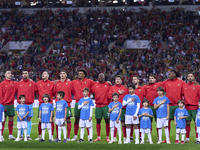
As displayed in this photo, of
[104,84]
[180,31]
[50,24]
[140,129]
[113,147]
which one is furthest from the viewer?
[50,24]

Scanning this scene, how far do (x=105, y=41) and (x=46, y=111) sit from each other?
80.2 ft

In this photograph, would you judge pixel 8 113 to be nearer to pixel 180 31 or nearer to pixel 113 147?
pixel 113 147

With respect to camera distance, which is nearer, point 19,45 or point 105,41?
point 105,41

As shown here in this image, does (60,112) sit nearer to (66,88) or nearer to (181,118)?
(66,88)

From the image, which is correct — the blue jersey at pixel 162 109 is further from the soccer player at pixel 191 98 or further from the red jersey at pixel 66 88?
the red jersey at pixel 66 88

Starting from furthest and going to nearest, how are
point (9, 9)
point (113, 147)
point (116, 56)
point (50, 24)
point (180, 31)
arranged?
point (9, 9), point (50, 24), point (180, 31), point (116, 56), point (113, 147)

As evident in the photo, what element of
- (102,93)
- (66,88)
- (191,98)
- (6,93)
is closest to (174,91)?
(191,98)

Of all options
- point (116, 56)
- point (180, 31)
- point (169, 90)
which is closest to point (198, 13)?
point (180, 31)

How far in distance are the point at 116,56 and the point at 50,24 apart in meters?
9.94

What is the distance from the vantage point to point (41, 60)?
1303 inches

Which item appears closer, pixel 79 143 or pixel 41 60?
pixel 79 143

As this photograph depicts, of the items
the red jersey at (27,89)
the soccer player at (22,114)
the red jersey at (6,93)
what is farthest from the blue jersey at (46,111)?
the red jersey at (6,93)

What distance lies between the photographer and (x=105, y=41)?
35.1m

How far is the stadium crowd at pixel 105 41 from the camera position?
30.7 m
